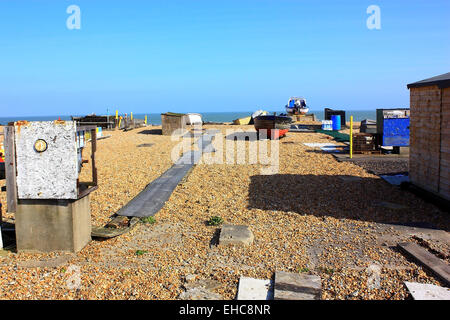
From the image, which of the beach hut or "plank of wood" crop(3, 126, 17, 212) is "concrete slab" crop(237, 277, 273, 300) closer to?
"plank of wood" crop(3, 126, 17, 212)

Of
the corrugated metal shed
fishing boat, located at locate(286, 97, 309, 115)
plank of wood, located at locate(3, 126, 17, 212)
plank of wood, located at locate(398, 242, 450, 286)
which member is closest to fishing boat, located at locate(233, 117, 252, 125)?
fishing boat, located at locate(286, 97, 309, 115)

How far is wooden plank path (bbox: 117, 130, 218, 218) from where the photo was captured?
7.40m

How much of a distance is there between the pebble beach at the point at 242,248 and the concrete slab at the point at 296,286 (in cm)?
12

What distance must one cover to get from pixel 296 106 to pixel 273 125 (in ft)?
92.6

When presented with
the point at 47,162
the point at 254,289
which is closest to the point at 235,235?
the point at 254,289

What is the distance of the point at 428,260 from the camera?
498 centimetres

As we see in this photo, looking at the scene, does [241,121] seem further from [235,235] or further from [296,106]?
[235,235]

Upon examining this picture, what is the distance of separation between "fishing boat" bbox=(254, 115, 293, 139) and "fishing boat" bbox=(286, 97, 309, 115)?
25.9 meters

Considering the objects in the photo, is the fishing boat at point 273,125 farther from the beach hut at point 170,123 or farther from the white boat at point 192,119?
the white boat at point 192,119

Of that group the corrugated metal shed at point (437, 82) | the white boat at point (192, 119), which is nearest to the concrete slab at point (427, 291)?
the corrugated metal shed at point (437, 82)

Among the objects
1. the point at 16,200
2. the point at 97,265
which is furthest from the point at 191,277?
the point at 16,200

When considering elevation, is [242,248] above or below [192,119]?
below

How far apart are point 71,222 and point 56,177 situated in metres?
0.65
